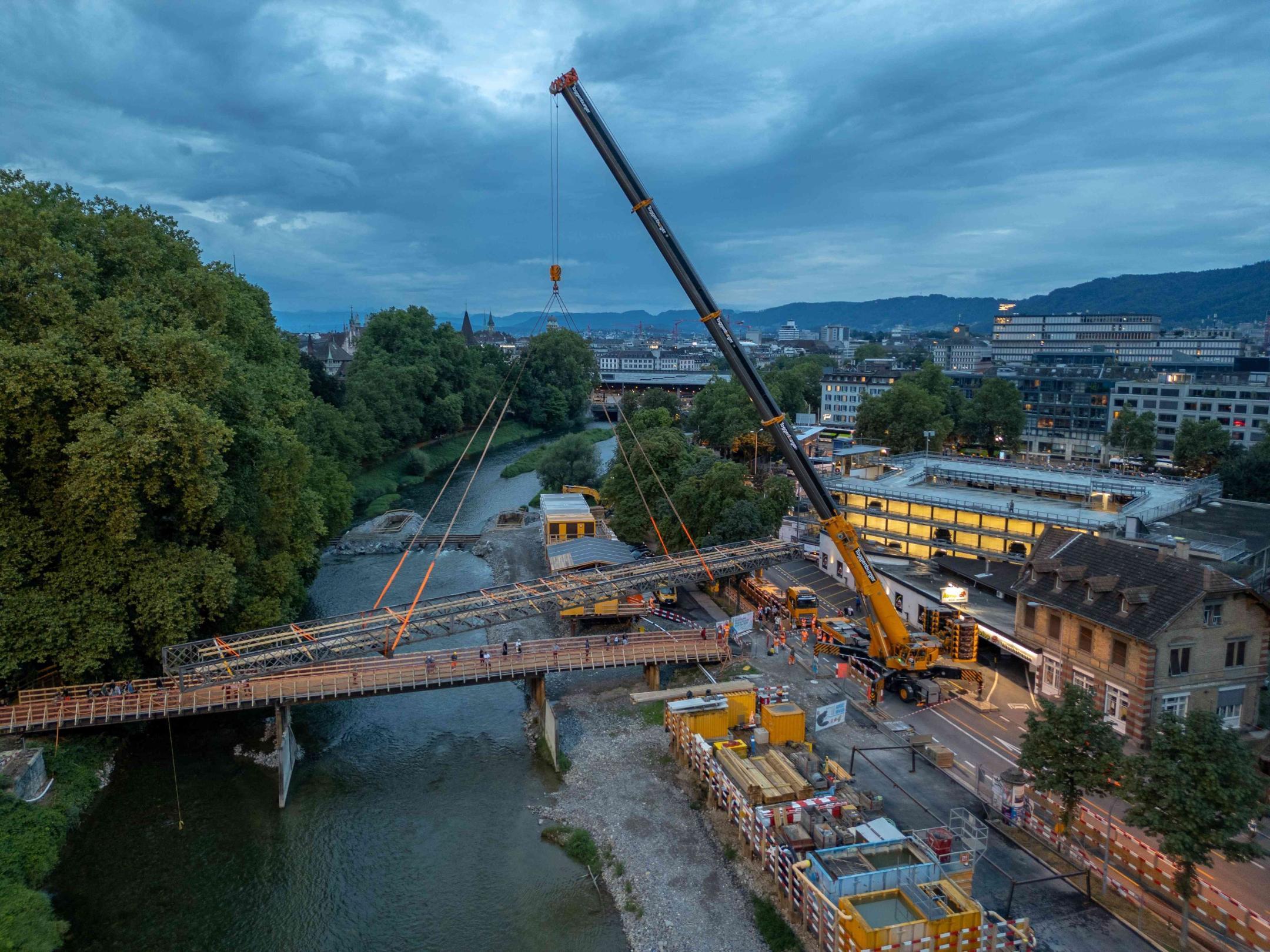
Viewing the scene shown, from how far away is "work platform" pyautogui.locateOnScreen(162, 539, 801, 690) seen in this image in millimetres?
28906

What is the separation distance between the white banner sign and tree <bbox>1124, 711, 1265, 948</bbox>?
33.5ft

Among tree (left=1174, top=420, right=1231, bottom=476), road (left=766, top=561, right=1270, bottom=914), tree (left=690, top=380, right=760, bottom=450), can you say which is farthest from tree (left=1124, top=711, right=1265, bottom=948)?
tree (left=1174, top=420, right=1231, bottom=476)

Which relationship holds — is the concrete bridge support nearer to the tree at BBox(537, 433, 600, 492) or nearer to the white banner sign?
the white banner sign

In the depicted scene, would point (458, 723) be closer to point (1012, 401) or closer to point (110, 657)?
point (110, 657)

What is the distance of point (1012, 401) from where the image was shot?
9462 centimetres

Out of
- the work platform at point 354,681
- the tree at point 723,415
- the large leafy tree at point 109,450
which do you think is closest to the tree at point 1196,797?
the work platform at point 354,681

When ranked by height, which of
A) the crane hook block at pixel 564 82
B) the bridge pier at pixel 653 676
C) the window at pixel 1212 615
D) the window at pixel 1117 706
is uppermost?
the crane hook block at pixel 564 82

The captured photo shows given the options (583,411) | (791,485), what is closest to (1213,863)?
(791,485)

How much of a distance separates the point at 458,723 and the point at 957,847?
20.6 m

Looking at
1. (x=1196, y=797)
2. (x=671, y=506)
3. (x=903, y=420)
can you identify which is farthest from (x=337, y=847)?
(x=903, y=420)

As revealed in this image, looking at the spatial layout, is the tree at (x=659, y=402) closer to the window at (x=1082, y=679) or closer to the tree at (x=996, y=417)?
the tree at (x=996, y=417)

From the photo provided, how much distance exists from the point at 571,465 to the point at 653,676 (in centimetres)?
4167

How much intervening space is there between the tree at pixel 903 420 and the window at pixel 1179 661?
61824mm

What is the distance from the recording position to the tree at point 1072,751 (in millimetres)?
19562
